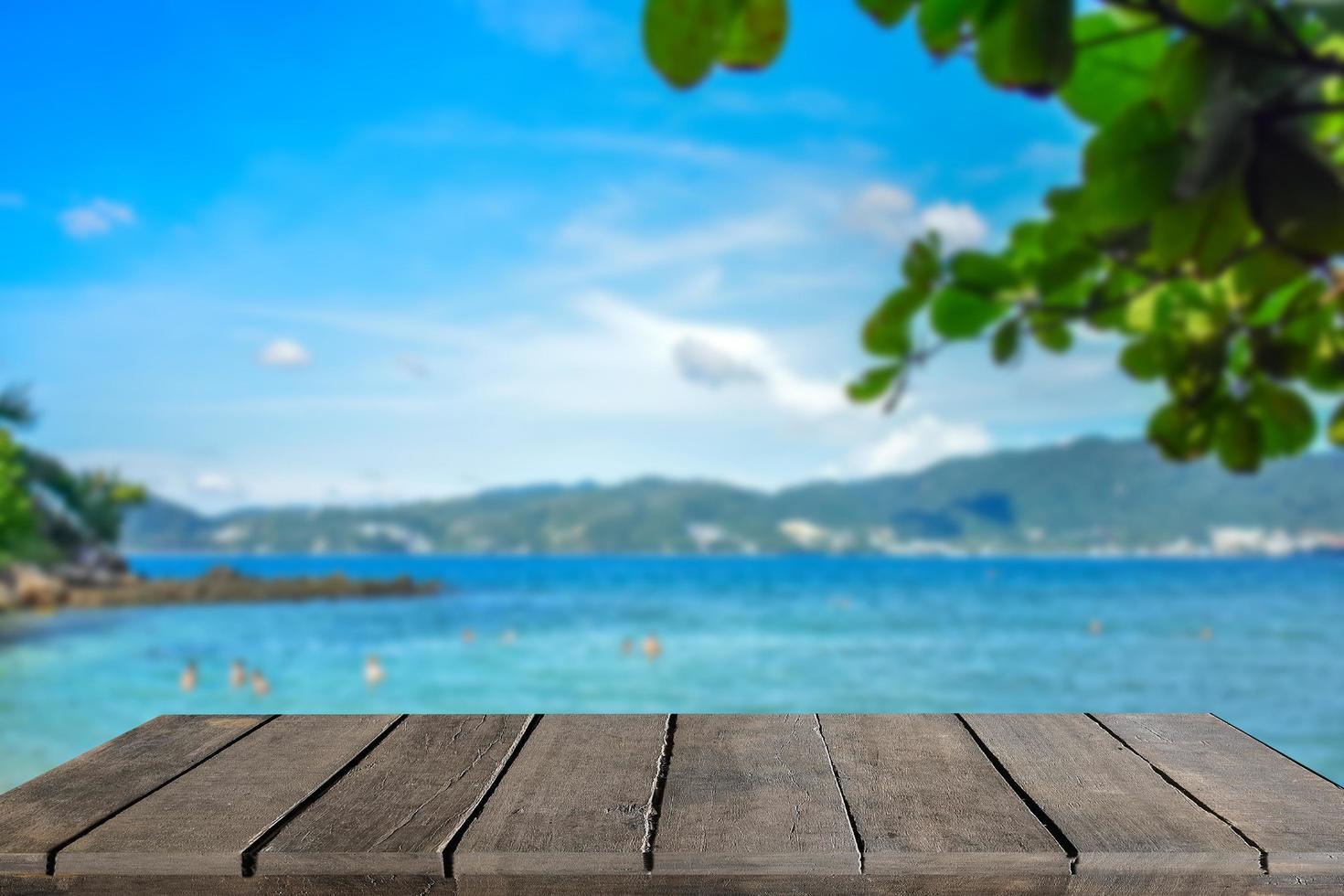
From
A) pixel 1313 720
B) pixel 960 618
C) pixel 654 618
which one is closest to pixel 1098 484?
pixel 960 618

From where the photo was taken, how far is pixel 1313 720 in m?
15.9

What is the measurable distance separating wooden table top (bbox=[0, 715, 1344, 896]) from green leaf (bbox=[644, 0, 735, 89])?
2.86ft

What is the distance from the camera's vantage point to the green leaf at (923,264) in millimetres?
592

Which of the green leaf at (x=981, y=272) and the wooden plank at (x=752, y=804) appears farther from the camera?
the wooden plank at (x=752, y=804)

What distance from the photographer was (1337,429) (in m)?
0.65

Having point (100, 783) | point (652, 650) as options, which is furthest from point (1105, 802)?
point (652, 650)

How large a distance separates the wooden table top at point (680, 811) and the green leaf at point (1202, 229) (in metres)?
0.77

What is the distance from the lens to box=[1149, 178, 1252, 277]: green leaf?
492 mm

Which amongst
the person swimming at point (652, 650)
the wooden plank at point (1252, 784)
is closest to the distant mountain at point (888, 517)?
the person swimming at point (652, 650)

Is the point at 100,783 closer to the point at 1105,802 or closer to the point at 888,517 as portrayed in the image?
the point at 1105,802

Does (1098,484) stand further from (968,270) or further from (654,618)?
(968,270)

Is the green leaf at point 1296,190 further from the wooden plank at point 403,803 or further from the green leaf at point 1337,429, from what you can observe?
the wooden plank at point 403,803

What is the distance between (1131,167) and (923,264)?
0.42 feet

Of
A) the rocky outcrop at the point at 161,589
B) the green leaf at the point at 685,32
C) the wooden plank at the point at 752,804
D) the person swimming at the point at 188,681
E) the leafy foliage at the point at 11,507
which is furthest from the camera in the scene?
the rocky outcrop at the point at 161,589
